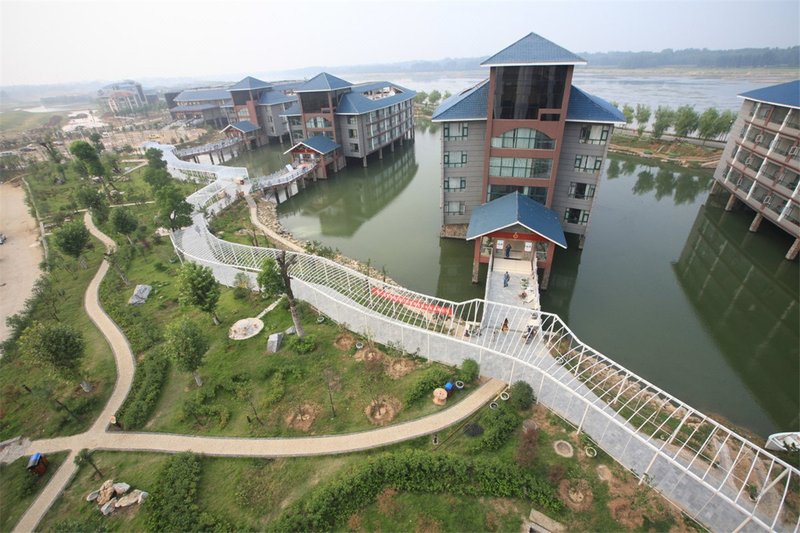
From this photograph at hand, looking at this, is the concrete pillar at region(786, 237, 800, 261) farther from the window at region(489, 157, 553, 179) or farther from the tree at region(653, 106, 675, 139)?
the tree at region(653, 106, 675, 139)

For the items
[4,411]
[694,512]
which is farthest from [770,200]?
[4,411]

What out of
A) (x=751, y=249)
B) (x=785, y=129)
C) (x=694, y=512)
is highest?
(x=785, y=129)

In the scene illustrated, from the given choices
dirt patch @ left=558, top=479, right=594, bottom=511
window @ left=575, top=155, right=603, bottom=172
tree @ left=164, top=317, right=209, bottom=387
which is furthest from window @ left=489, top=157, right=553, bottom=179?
tree @ left=164, top=317, right=209, bottom=387

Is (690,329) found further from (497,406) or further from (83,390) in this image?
(83,390)

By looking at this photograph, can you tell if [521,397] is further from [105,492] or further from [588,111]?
[588,111]

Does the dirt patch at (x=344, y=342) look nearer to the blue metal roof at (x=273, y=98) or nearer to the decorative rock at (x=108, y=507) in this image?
the decorative rock at (x=108, y=507)

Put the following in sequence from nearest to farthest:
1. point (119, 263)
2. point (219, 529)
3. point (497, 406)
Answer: point (219, 529) < point (497, 406) < point (119, 263)

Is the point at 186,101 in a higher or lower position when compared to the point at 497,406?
higher
